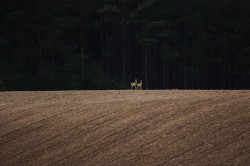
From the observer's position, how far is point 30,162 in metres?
10.5

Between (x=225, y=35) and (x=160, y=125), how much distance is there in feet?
139

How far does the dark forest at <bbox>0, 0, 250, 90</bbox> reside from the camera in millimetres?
37656

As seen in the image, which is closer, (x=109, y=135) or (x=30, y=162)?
(x=30, y=162)

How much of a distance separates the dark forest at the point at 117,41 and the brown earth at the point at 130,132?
17.4 meters

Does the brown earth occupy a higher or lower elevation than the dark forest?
lower

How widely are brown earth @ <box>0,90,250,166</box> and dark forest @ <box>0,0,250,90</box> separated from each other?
17.4 m

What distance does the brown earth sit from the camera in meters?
9.95

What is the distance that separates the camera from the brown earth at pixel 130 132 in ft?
32.7

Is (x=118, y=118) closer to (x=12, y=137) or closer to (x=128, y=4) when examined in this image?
(x=12, y=137)

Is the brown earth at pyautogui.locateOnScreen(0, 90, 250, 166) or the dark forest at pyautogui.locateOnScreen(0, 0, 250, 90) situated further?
the dark forest at pyautogui.locateOnScreen(0, 0, 250, 90)

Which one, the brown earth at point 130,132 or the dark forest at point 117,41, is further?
the dark forest at point 117,41

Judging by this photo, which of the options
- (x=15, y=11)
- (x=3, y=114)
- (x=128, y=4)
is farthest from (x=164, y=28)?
(x=3, y=114)

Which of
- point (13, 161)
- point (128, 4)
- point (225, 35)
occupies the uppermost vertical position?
point (128, 4)

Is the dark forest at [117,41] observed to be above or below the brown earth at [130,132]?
above
